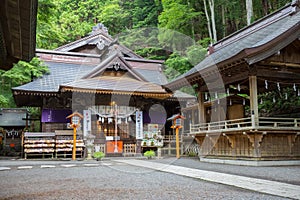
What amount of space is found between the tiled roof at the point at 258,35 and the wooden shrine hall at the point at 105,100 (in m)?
3.95

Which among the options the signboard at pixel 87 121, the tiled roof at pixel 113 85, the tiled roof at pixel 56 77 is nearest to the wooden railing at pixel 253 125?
the tiled roof at pixel 113 85

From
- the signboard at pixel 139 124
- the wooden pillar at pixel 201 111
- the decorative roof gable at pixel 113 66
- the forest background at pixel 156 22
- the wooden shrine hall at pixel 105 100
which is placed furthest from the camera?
the forest background at pixel 156 22

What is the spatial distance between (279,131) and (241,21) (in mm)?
19370

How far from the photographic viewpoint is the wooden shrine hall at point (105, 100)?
16.0 m

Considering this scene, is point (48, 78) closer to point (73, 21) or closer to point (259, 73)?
point (259, 73)

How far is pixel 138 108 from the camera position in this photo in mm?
17703

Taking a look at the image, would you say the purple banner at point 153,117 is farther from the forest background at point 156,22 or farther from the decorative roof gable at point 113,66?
the forest background at point 156,22

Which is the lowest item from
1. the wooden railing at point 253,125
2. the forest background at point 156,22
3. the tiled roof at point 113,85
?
the wooden railing at point 253,125

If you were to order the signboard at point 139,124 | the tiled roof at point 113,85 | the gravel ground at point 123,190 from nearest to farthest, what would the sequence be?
the gravel ground at point 123,190, the tiled roof at point 113,85, the signboard at point 139,124

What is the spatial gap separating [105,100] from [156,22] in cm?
1725

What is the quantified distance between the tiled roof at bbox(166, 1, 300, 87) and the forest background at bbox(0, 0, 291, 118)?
7.08 m

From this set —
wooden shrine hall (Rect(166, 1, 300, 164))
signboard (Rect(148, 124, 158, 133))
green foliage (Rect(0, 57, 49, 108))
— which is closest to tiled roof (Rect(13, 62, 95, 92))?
green foliage (Rect(0, 57, 49, 108))

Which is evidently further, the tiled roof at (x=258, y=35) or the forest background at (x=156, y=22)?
the forest background at (x=156, y=22)

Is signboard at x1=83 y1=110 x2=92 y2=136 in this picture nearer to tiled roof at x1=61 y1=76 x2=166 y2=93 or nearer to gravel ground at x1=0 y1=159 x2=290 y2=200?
tiled roof at x1=61 y1=76 x2=166 y2=93
